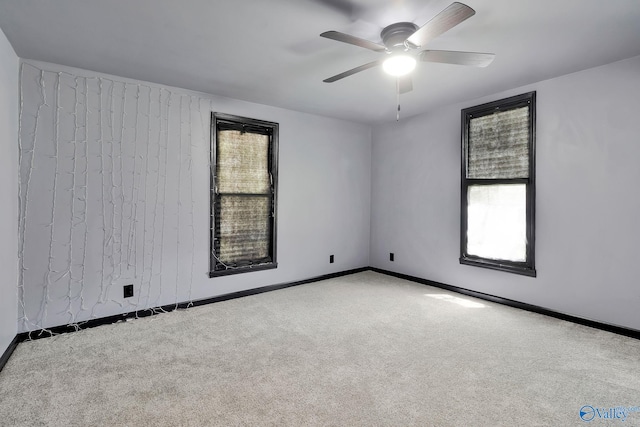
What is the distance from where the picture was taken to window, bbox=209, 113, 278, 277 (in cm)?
381

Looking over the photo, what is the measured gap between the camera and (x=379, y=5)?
2.01 metres

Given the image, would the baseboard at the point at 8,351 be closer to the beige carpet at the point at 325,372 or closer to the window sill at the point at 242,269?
the beige carpet at the point at 325,372

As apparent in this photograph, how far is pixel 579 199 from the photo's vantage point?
10.2 feet

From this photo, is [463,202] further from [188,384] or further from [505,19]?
[188,384]

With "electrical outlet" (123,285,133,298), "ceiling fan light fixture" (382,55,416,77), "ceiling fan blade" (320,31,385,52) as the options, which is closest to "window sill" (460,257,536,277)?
"ceiling fan light fixture" (382,55,416,77)

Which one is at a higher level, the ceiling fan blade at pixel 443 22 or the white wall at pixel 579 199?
the ceiling fan blade at pixel 443 22

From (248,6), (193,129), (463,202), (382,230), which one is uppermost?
(248,6)

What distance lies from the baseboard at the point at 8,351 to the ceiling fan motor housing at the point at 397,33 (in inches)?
132

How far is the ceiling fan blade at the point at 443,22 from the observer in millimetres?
1678

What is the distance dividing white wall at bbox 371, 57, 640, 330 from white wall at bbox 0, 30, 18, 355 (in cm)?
421

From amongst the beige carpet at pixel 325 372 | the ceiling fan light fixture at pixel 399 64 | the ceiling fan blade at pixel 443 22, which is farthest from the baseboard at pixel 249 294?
the ceiling fan blade at pixel 443 22

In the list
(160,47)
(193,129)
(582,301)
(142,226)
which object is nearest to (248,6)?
(160,47)

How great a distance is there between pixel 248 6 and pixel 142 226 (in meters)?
2.30

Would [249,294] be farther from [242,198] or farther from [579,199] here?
[579,199]
